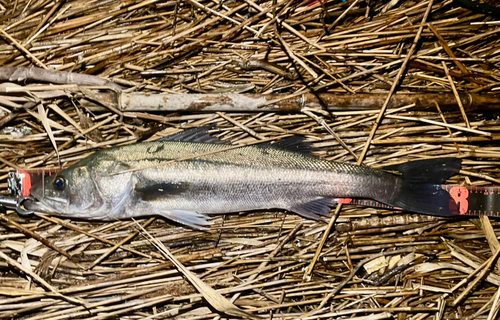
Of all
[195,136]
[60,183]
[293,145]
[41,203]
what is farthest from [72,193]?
[293,145]

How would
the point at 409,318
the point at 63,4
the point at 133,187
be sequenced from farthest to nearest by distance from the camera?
the point at 63,4 < the point at 409,318 < the point at 133,187

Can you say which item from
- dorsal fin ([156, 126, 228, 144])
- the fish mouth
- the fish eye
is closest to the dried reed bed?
dorsal fin ([156, 126, 228, 144])

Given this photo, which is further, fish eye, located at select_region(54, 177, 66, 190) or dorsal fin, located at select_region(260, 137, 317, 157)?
dorsal fin, located at select_region(260, 137, 317, 157)

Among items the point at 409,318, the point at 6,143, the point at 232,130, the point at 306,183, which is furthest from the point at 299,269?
the point at 6,143

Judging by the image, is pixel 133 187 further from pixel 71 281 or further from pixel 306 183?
pixel 306 183

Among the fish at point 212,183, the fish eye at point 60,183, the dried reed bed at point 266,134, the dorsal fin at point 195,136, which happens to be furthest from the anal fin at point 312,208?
the fish eye at point 60,183

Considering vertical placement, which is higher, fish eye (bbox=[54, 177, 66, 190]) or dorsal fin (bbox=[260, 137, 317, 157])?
fish eye (bbox=[54, 177, 66, 190])

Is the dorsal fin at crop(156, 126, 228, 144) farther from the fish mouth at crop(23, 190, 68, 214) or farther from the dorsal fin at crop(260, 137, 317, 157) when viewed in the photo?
the fish mouth at crop(23, 190, 68, 214)

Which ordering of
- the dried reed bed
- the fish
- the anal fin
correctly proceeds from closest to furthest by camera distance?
1. the fish
2. the anal fin
3. the dried reed bed
